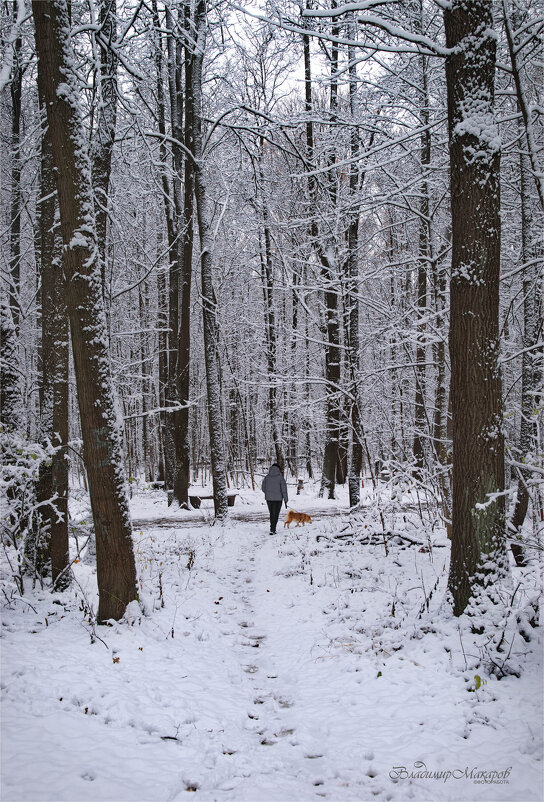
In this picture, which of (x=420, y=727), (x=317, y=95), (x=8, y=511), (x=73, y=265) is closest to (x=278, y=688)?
(x=420, y=727)

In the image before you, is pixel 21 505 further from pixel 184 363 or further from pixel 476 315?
pixel 184 363

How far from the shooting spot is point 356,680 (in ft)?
14.2

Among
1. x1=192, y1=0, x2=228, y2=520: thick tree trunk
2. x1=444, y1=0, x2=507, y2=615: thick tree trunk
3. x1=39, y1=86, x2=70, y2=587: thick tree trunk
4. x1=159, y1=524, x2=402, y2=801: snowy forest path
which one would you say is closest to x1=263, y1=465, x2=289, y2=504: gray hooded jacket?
x1=192, y1=0, x2=228, y2=520: thick tree trunk

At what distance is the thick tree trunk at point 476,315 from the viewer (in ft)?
14.6

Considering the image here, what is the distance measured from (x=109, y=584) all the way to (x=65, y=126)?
188 inches

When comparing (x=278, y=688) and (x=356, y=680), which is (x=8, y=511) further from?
(x=356, y=680)

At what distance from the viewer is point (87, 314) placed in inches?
193

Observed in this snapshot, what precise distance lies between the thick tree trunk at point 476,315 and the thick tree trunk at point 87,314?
11.5 ft

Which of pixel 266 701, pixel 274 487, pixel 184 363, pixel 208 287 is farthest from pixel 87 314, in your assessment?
pixel 184 363

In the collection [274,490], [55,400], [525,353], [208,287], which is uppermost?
[208,287]

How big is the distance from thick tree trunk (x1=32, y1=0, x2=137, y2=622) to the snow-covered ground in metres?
0.67

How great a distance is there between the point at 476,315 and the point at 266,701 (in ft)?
13.3

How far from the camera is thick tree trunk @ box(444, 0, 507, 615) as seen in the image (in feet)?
14.6

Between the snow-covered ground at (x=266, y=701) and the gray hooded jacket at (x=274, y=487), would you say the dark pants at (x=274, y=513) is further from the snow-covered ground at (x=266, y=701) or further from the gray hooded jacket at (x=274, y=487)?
the snow-covered ground at (x=266, y=701)
